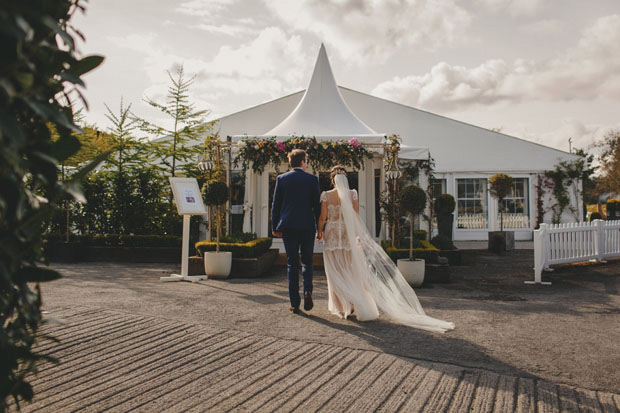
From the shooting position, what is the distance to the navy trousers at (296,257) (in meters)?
5.17

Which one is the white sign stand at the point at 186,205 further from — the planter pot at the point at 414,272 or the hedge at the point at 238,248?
the planter pot at the point at 414,272

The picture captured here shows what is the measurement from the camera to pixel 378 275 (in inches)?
209

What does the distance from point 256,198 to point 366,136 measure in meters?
3.09

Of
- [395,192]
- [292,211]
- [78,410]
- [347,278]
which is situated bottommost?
[78,410]

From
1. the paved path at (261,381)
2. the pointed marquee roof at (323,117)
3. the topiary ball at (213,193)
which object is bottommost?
the paved path at (261,381)

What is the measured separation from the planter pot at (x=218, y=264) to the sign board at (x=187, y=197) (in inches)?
33.6

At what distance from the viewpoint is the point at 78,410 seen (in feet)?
8.57

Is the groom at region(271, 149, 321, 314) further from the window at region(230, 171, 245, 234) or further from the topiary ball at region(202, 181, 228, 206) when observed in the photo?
the window at region(230, 171, 245, 234)

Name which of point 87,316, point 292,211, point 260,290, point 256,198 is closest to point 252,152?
point 256,198

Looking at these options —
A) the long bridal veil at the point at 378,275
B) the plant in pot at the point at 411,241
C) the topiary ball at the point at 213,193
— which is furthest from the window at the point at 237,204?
the long bridal veil at the point at 378,275

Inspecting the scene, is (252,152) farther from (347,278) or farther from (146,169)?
(347,278)

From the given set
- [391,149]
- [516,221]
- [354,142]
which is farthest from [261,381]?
[516,221]

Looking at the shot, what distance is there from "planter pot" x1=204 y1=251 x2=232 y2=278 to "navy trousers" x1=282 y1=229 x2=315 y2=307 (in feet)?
9.77

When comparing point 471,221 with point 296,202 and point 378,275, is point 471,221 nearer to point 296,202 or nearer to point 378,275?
point 378,275
